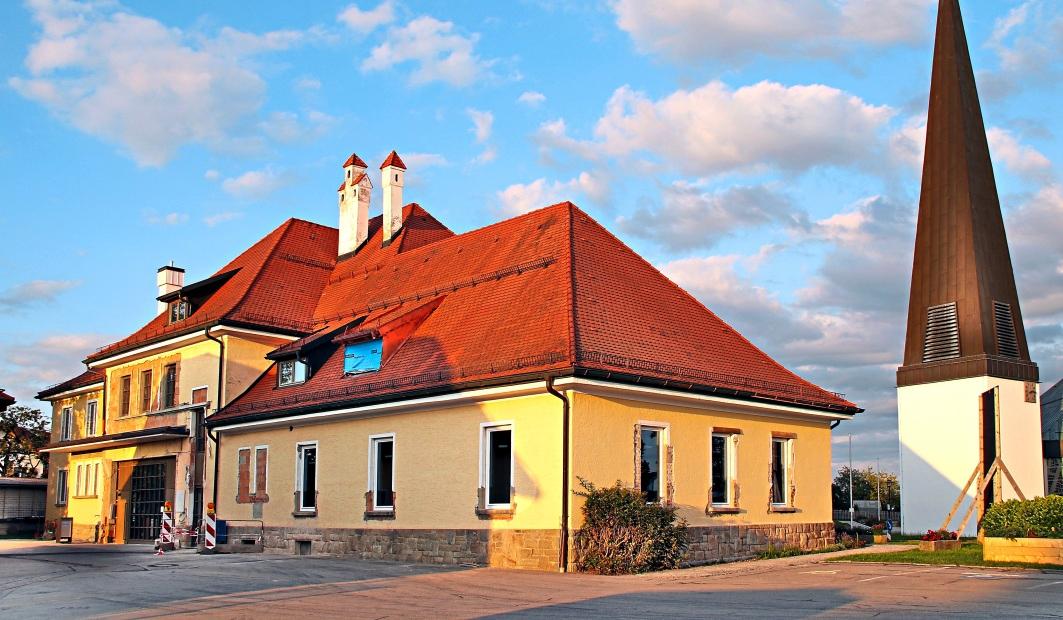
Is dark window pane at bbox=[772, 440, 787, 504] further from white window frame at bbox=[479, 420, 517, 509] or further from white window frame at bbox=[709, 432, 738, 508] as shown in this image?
white window frame at bbox=[479, 420, 517, 509]

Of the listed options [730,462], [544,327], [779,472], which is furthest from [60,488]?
[779,472]

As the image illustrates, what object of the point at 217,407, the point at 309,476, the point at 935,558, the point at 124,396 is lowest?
the point at 935,558

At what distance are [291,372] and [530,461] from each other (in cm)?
1012

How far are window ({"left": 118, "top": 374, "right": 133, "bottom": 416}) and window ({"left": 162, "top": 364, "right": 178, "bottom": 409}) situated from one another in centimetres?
244

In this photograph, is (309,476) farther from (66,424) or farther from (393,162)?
(66,424)

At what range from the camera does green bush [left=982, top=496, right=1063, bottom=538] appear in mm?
18062

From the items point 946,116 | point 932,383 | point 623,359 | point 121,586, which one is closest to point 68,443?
point 121,586

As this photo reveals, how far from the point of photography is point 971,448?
94.1ft

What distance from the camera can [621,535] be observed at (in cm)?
1922

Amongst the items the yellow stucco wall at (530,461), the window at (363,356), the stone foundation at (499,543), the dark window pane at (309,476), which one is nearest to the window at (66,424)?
the yellow stucco wall at (530,461)

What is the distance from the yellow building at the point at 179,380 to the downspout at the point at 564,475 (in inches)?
534

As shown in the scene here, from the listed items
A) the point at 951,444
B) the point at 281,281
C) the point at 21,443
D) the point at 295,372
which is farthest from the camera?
the point at 21,443

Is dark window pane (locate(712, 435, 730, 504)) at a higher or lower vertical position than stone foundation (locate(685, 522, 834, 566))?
higher

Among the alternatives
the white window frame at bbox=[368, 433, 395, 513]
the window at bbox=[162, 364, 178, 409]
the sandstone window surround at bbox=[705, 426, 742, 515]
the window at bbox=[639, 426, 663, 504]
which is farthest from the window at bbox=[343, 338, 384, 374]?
the window at bbox=[162, 364, 178, 409]
